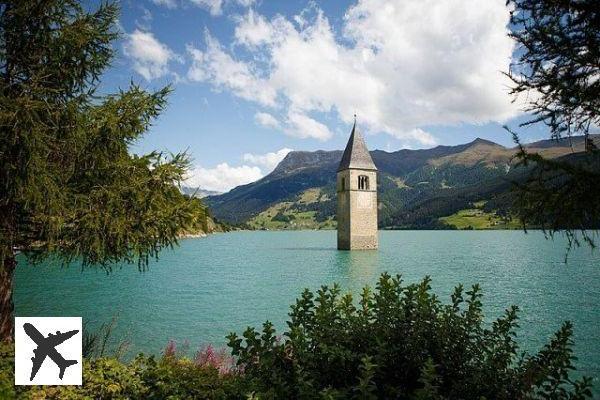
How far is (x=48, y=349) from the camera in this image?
169 inches

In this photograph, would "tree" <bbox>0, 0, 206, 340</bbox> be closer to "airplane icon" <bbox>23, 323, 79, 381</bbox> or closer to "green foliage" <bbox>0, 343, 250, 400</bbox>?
"green foliage" <bbox>0, 343, 250, 400</bbox>

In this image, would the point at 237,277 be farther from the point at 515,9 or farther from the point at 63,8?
the point at 515,9

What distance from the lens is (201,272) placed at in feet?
137

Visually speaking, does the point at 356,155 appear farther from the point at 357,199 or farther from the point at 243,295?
the point at 243,295

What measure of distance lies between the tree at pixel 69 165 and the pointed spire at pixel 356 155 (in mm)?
61416

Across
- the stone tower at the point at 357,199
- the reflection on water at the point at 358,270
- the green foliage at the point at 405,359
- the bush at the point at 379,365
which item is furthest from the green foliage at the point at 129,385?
the stone tower at the point at 357,199

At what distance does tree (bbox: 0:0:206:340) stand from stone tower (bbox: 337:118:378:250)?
5834 centimetres

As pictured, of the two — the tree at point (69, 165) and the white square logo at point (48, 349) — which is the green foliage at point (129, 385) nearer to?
the white square logo at point (48, 349)

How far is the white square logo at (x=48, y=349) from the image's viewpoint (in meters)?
4.24

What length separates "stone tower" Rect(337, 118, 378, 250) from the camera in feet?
223

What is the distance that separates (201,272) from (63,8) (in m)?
34.0

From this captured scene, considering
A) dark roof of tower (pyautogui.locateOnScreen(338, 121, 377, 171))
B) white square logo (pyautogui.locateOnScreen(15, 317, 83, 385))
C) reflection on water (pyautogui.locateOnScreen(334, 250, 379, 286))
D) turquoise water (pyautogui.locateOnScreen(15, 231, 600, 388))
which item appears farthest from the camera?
dark roof of tower (pyautogui.locateOnScreen(338, 121, 377, 171))

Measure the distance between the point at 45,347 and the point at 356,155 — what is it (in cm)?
6998

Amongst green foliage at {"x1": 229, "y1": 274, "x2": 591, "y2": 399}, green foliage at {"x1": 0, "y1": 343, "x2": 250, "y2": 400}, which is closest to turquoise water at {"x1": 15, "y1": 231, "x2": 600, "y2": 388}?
green foliage at {"x1": 0, "y1": 343, "x2": 250, "y2": 400}
